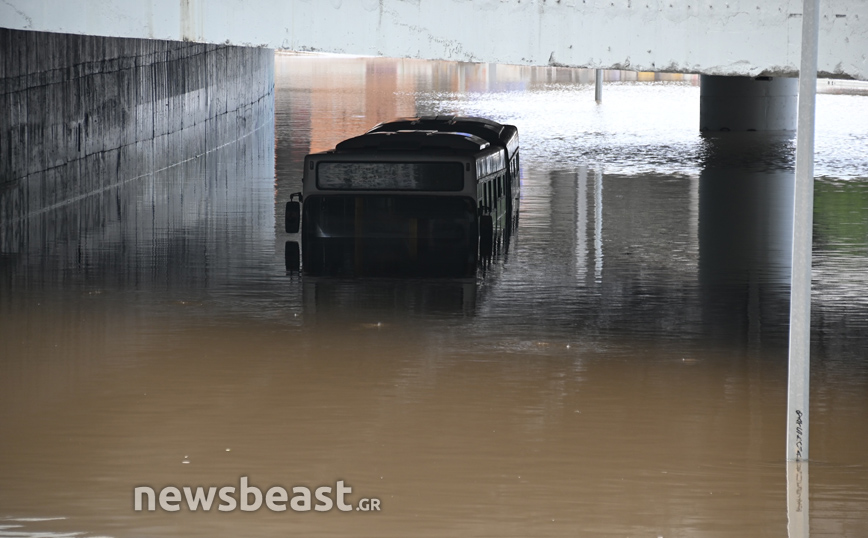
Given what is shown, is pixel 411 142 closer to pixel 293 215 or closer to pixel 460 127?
pixel 293 215

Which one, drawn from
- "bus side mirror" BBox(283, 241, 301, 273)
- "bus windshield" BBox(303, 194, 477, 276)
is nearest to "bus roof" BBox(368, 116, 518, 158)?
"bus windshield" BBox(303, 194, 477, 276)

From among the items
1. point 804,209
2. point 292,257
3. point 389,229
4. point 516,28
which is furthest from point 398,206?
point 804,209

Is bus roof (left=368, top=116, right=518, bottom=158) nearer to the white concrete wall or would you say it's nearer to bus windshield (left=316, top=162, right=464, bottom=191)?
bus windshield (left=316, top=162, right=464, bottom=191)

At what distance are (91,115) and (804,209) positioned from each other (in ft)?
63.0

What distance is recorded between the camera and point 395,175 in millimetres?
18828

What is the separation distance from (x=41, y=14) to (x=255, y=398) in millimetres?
6905

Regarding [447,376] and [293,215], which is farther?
[293,215]

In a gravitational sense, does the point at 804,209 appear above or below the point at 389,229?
above

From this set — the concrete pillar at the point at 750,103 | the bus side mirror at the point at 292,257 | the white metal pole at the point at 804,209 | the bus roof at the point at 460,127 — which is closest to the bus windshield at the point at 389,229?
the bus side mirror at the point at 292,257

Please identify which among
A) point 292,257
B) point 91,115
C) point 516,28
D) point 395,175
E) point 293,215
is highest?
point 516,28

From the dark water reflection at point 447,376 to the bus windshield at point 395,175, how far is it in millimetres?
1364

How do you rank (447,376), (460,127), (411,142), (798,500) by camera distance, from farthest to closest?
(460,127) → (411,142) → (447,376) → (798,500)

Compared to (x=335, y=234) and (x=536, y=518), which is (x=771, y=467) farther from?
(x=335, y=234)

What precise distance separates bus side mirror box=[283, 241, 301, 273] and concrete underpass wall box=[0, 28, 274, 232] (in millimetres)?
3991
